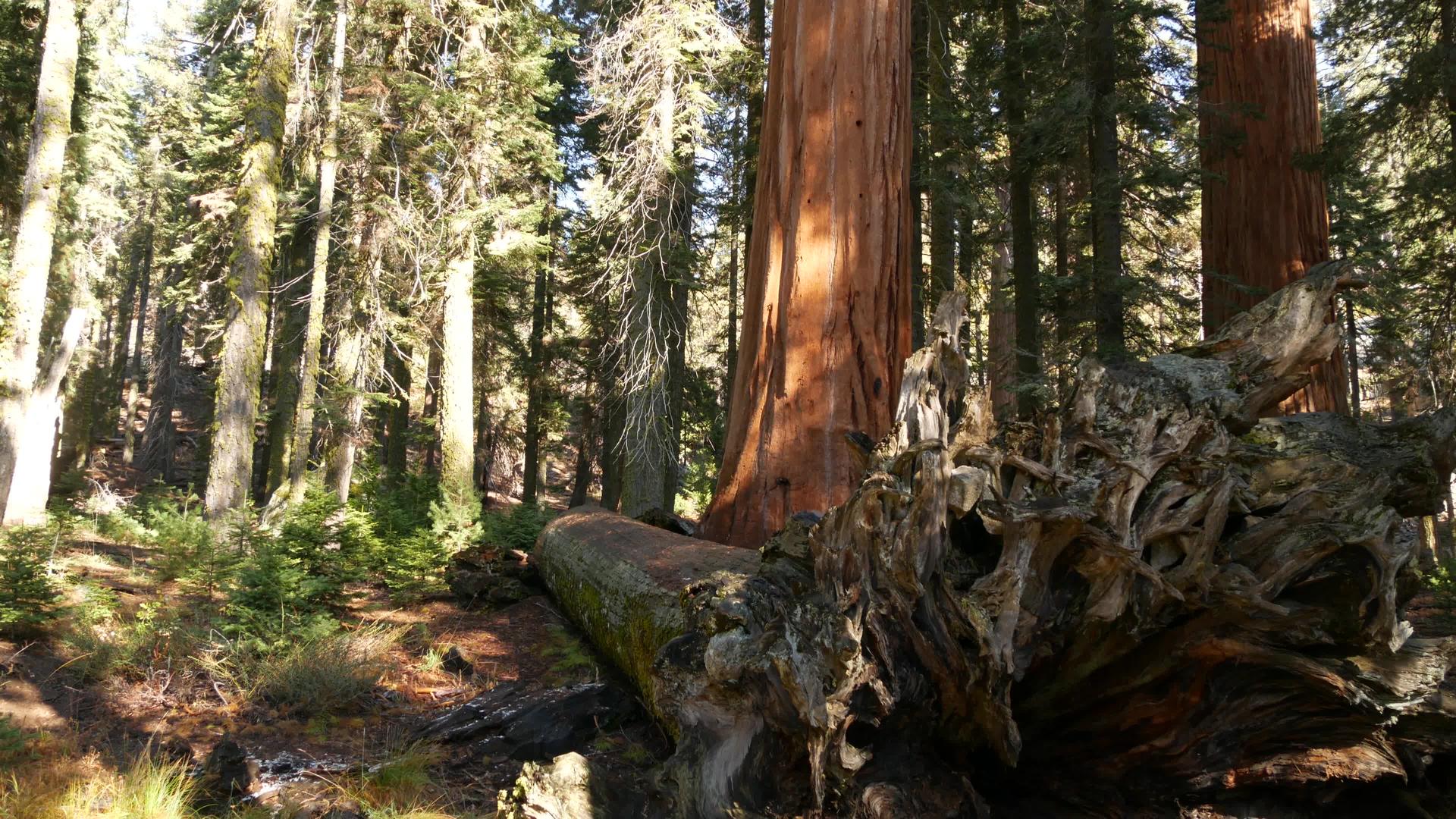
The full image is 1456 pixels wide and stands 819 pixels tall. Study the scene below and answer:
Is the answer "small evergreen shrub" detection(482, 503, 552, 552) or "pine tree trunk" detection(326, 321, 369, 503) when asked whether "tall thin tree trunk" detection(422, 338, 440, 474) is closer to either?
"pine tree trunk" detection(326, 321, 369, 503)

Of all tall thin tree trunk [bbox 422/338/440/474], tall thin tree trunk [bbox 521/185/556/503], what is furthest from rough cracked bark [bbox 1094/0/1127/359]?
tall thin tree trunk [bbox 521/185/556/503]

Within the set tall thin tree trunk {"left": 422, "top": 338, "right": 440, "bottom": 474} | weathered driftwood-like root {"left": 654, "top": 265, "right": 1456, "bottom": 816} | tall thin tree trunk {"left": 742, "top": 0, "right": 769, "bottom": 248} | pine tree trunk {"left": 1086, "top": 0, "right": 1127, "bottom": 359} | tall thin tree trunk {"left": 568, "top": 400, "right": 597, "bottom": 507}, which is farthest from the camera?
tall thin tree trunk {"left": 568, "top": 400, "right": 597, "bottom": 507}

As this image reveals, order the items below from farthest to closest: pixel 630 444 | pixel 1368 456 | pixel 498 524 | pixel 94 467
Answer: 1. pixel 94 467
2. pixel 630 444
3. pixel 498 524
4. pixel 1368 456

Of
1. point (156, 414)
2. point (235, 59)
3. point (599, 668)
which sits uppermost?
point (235, 59)

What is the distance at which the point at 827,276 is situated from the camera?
22.3ft

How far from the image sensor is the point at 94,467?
2808 centimetres

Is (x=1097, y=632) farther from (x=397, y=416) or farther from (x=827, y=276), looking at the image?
(x=397, y=416)

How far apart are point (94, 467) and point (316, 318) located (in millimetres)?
19165

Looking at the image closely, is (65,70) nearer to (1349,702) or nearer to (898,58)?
(898,58)

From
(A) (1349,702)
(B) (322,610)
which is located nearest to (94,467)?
(B) (322,610)

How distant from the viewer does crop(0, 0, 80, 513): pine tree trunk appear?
448 inches

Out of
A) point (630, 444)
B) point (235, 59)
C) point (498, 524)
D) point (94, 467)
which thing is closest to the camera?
point (498, 524)

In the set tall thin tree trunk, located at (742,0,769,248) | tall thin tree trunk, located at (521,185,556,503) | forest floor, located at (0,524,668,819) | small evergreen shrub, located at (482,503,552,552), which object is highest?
tall thin tree trunk, located at (742,0,769,248)

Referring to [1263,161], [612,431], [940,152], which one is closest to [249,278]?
[612,431]
